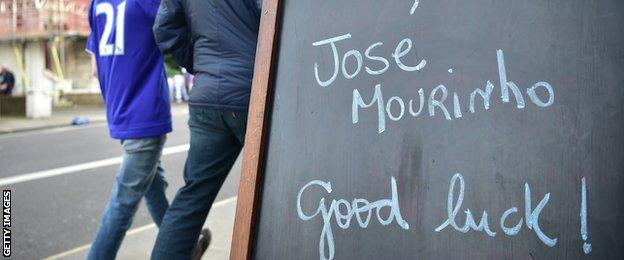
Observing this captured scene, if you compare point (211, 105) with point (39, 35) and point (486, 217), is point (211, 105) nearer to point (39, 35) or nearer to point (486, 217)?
point (486, 217)

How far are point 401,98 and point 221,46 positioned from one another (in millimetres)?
991

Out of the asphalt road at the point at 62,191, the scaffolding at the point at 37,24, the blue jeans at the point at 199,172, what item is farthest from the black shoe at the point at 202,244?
the scaffolding at the point at 37,24

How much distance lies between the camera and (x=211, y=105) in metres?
2.72

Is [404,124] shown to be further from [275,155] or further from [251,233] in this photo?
[251,233]

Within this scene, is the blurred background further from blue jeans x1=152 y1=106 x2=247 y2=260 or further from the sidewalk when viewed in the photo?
blue jeans x1=152 y1=106 x2=247 y2=260

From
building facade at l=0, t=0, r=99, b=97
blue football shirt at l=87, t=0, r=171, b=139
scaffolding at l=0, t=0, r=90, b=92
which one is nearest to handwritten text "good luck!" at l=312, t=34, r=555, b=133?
blue football shirt at l=87, t=0, r=171, b=139

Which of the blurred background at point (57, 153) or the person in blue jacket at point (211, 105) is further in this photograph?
the blurred background at point (57, 153)

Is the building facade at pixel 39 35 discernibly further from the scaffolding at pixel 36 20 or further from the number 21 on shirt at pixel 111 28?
the number 21 on shirt at pixel 111 28

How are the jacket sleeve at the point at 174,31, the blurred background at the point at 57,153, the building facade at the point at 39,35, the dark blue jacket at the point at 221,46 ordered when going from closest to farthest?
the dark blue jacket at the point at 221,46, the jacket sleeve at the point at 174,31, the blurred background at the point at 57,153, the building facade at the point at 39,35

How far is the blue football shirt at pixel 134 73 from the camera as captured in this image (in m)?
3.27

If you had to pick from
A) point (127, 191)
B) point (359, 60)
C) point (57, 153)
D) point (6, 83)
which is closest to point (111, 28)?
point (127, 191)

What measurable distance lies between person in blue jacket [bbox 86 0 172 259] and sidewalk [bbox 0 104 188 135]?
13.5 metres

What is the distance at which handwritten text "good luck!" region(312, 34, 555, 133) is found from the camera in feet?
6.19

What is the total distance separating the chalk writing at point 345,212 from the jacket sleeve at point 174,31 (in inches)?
44.5
